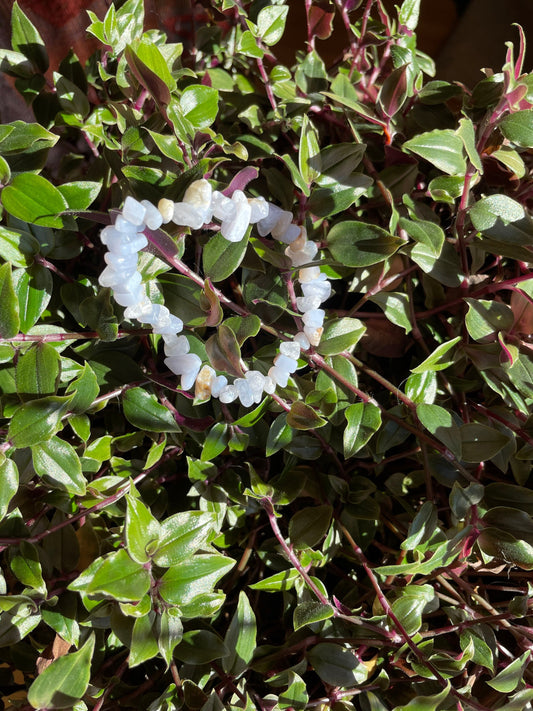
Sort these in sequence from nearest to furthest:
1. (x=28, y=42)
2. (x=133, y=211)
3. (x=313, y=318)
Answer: (x=133, y=211) < (x=313, y=318) < (x=28, y=42)

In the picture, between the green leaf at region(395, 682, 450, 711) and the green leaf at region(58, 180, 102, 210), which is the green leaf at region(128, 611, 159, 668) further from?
the green leaf at region(58, 180, 102, 210)

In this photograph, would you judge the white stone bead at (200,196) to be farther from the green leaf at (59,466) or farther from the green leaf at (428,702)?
the green leaf at (428,702)

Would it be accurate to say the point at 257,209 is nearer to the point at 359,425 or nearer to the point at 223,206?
the point at 223,206

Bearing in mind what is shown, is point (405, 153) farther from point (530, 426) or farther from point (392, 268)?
point (530, 426)

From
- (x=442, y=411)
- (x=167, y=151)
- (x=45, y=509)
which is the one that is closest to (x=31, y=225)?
(x=167, y=151)

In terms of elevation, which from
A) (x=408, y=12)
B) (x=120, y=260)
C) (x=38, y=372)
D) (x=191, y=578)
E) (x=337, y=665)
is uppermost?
(x=408, y=12)

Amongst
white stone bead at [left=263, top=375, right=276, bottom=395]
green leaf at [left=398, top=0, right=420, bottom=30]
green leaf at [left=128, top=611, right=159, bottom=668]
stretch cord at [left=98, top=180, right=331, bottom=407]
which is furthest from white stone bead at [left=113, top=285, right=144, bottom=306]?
green leaf at [left=398, top=0, right=420, bottom=30]

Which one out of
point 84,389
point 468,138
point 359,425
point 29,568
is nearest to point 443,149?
point 468,138

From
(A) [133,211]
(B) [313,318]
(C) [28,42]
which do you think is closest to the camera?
(A) [133,211]
